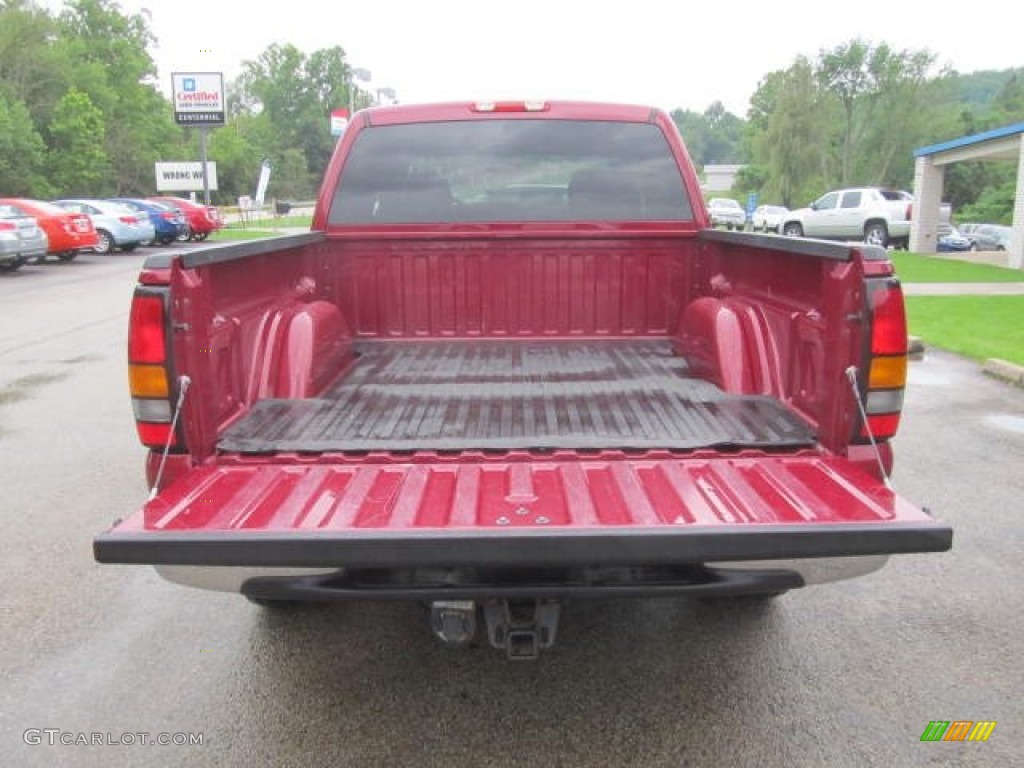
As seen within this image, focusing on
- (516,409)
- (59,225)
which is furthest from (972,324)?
(59,225)

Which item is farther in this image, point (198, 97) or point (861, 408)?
point (198, 97)

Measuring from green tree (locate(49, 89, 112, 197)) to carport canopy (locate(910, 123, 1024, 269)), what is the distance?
37.0 m

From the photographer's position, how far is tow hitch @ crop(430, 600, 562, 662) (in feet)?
8.48

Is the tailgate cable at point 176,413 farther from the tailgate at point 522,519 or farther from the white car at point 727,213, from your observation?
the white car at point 727,213

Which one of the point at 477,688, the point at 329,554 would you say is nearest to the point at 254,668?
the point at 477,688

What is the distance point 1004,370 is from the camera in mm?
8531

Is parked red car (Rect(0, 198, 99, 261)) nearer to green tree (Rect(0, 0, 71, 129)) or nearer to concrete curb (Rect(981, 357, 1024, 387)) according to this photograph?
concrete curb (Rect(981, 357, 1024, 387))

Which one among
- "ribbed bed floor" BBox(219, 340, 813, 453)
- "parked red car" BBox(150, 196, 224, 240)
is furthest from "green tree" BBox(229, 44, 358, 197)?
"ribbed bed floor" BBox(219, 340, 813, 453)

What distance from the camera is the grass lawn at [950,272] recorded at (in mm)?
18062

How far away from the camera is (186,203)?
31.8 meters

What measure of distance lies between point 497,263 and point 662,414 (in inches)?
69.1

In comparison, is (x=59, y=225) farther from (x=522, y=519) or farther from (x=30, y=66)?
(x=30, y=66)

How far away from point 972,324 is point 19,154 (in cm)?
4023

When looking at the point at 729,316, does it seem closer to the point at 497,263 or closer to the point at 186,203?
the point at 497,263
